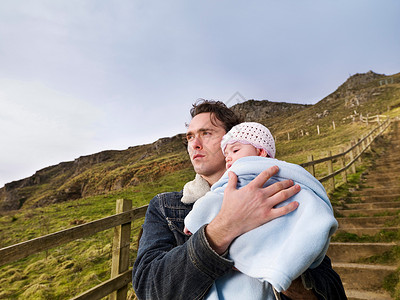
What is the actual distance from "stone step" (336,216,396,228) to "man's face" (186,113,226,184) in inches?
A: 167

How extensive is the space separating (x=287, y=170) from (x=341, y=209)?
17.4ft

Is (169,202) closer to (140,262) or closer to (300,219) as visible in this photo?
(140,262)

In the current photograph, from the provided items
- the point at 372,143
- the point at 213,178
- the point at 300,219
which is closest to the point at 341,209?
the point at 213,178

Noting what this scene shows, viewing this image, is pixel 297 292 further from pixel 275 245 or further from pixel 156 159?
pixel 156 159

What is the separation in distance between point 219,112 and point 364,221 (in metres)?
4.45

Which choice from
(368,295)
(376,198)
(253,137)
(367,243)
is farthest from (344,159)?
(253,137)

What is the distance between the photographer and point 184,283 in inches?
36.7

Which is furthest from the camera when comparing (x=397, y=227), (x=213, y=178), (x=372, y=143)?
(x=372, y=143)

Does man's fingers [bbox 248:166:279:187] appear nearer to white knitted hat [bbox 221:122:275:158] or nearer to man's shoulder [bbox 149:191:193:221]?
white knitted hat [bbox 221:122:275:158]

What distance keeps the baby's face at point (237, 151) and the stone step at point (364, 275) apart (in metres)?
2.90

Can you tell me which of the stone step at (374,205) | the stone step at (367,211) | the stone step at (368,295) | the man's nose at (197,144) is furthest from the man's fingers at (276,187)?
the stone step at (374,205)

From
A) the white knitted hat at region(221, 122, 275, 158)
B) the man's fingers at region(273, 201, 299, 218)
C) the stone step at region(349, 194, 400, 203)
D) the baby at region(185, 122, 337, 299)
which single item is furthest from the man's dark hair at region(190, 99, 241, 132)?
the stone step at region(349, 194, 400, 203)

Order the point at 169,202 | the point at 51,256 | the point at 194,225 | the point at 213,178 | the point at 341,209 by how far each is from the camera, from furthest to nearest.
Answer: the point at 51,256 → the point at 341,209 → the point at 213,178 → the point at 169,202 → the point at 194,225

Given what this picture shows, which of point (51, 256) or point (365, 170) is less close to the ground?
point (365, 170)
